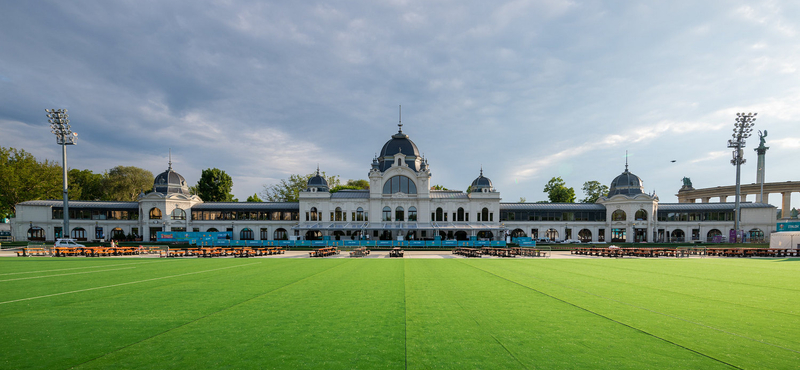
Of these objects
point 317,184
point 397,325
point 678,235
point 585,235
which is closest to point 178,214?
point 317,184

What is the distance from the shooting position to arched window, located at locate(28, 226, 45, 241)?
2010 inches

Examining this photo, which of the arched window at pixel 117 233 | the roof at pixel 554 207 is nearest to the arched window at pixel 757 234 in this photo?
the roof at pixel 554 207

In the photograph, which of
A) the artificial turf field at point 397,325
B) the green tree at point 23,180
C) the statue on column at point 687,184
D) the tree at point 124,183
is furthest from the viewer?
the statue on column at point 687,184

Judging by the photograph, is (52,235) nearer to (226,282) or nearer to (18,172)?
(18,172)

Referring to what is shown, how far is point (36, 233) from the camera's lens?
169 feet

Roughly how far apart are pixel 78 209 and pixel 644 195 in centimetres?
9322

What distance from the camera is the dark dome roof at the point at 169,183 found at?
53125 mm

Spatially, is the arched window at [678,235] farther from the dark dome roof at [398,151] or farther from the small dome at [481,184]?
the dark dome roof at [398,151]

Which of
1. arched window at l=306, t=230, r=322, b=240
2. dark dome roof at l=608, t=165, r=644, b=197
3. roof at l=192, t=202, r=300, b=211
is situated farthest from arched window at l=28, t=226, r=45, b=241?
dark dome roof at l=608, t=165, r=644, b=197

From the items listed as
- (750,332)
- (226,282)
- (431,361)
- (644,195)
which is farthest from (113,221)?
(644,195)

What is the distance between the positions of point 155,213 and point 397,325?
2346 inches

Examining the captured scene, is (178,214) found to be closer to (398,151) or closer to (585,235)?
(398,151)

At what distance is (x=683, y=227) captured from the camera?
55.6m

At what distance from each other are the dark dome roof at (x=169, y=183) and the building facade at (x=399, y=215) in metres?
0.15
